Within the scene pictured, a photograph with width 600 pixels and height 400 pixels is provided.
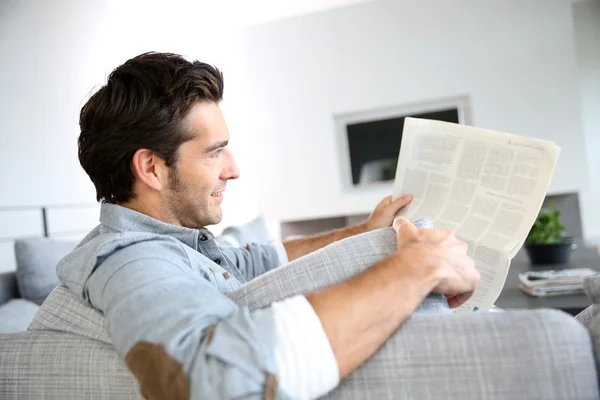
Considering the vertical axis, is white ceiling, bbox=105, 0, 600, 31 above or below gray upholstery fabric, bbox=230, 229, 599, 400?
above

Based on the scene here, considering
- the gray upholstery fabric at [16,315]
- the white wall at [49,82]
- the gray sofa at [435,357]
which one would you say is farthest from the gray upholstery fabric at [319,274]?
the white wall at [49,82]

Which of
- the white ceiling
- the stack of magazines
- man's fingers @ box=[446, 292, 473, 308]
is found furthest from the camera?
the white ceiling

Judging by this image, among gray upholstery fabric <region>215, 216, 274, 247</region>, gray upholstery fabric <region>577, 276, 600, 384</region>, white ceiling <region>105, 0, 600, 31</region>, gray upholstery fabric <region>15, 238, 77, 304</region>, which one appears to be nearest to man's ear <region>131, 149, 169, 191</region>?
gray upholstery fabric <region>577, 276, 600, 384</region>

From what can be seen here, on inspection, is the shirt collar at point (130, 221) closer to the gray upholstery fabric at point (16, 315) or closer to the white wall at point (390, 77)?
the gray upholstery fabric at point (16, 315)

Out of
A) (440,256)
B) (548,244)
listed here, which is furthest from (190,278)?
(548,244)

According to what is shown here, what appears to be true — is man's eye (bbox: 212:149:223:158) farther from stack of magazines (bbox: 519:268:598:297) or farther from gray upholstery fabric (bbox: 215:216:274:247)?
gray upholstery fabric (bbox: 215:216:274:247)

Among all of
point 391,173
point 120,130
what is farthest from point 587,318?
point 391,173

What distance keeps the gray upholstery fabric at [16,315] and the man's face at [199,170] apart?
64 cm

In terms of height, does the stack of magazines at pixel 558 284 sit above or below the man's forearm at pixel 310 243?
below

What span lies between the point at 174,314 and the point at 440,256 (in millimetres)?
362

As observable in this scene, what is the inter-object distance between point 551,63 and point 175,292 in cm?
475

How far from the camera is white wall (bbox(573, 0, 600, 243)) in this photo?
16.2ft

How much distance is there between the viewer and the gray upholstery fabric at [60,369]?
2.22 ft

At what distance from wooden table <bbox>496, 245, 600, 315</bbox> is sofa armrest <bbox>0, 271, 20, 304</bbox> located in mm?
1816
